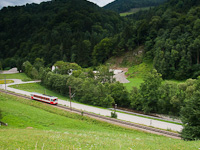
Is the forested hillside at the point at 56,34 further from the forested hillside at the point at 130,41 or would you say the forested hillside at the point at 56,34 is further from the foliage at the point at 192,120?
the foliage at the point at 192,120

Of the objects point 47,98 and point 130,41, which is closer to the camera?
point 47,98

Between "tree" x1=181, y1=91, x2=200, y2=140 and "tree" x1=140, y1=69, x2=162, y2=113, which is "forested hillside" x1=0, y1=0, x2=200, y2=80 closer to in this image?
"tree" x1=140, y1=69, x2=162, y2=113

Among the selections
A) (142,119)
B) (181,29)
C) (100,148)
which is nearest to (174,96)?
(142,119)

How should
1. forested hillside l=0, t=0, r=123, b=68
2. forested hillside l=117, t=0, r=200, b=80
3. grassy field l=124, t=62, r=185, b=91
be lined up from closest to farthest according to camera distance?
forested hillside l=117, t=0, r=200, b=80, grassy field l=124, t=62, r=185, b=91, forested hillside l=0, t=0, r=123, b=68

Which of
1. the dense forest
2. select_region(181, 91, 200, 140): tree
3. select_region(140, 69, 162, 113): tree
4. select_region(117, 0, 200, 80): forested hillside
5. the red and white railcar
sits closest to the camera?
select_region(181, 91, 200, 140): tree

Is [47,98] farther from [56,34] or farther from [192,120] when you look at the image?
[56,34]

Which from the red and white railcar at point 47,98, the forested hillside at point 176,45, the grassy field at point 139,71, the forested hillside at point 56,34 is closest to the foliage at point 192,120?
the red and white railcar at point 47,98

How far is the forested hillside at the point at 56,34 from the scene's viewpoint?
313ft

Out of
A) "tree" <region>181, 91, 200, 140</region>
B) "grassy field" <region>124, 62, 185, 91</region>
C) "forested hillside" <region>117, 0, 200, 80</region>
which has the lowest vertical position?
"tree" <region>181, 91, 200, 140</region>

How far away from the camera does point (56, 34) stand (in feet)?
410

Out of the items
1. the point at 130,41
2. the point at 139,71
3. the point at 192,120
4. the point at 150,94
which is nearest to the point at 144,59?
the point at 139,71

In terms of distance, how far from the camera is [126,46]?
3219 inches

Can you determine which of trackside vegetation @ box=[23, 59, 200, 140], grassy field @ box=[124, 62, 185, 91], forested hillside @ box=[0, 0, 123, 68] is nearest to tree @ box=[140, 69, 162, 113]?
trackside vegetation @ box=[23, 59, 200, 140]

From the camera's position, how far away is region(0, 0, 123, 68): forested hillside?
313 ft
